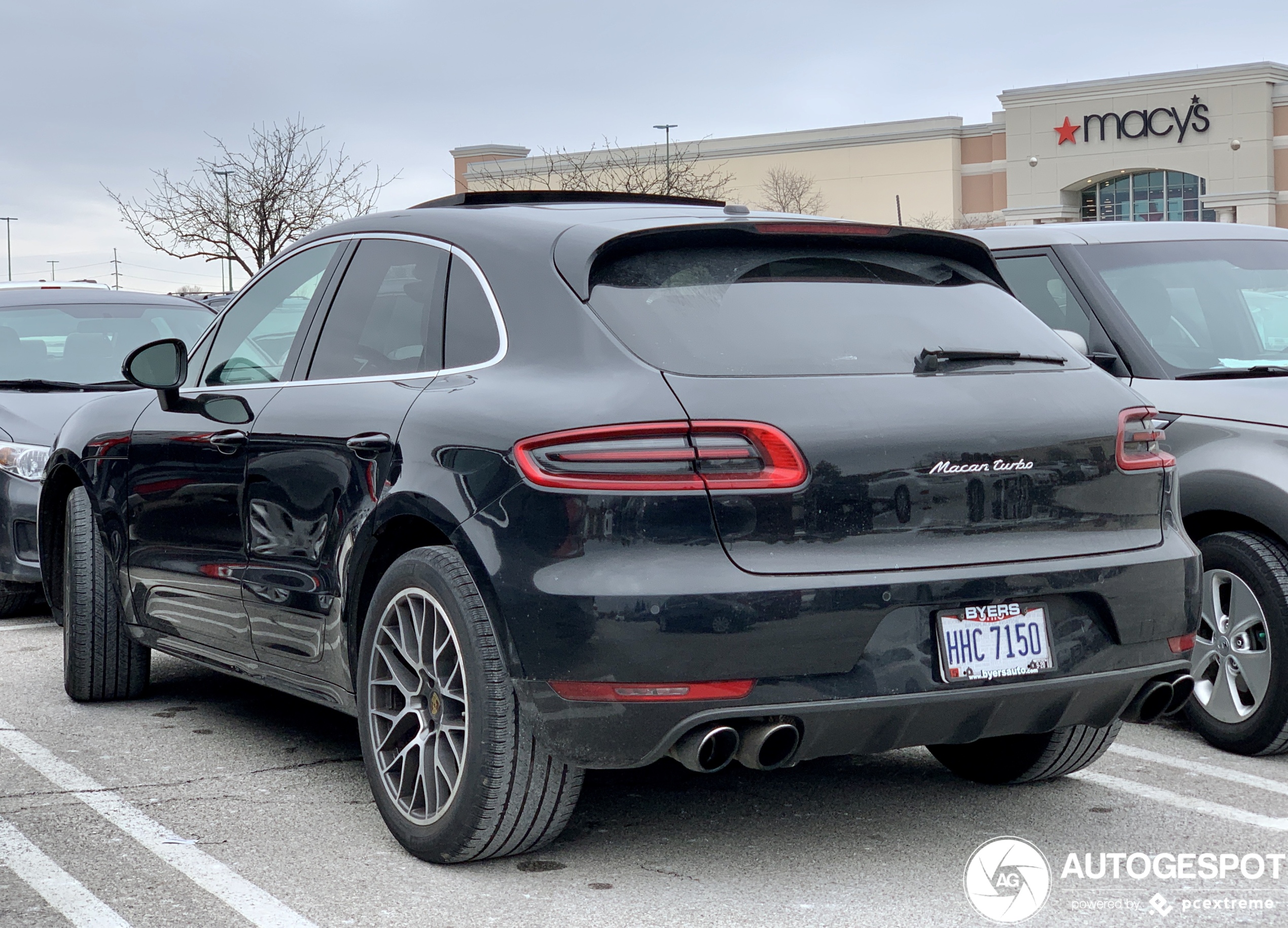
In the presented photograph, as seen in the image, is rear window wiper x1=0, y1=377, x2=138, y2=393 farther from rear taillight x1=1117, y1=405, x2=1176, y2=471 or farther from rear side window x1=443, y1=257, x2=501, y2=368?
rear taillight x1=1117, y1=405, x2=1176, y2=471

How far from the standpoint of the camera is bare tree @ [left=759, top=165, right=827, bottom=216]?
2665 inches

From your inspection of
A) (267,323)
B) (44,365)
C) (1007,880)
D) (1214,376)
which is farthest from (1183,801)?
(44,365)

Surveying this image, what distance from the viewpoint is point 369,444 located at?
13.8 feet

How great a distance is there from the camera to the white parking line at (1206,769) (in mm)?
4867

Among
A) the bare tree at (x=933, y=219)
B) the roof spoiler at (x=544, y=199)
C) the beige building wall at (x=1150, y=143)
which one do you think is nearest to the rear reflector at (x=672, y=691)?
the roof spoiler at (x=544, y=199)

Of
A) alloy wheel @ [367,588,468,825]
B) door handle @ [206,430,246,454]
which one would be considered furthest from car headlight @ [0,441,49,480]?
alloy wheel @ [367,588,468,825]

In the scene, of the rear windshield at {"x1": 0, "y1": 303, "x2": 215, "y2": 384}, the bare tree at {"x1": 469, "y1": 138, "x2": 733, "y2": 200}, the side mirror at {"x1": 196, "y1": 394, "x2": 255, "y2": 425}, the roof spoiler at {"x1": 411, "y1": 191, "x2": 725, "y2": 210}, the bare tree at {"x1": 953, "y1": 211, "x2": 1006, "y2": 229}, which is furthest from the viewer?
the bare tree at {"x1": 953, "y1": 211, "x2": 1006, "y2": 229}

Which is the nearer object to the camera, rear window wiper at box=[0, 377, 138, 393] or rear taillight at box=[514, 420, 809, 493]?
rear taillight at box=[514, 420, 809, 493]

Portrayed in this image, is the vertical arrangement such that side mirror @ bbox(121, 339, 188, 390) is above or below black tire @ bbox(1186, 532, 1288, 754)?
above

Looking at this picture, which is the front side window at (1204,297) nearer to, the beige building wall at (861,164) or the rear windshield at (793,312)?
the rear windshield at (793,312)

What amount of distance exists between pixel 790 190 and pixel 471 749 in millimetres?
65521

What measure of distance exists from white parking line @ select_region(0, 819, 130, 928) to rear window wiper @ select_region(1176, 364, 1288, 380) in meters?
3.93

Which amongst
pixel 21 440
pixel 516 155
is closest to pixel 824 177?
pixel 516 155

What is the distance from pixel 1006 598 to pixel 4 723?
12.5 feet
